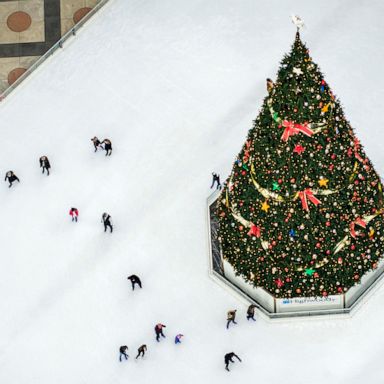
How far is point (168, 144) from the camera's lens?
28438 mm

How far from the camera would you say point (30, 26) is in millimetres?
32188

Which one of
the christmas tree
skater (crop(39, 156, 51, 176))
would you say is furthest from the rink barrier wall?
skater (crop(39, 156, 51, 176))

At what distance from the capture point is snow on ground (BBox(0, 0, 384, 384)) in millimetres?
24766

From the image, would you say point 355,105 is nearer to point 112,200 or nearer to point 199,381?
point 112,200

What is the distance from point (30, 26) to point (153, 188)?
27.8 ft

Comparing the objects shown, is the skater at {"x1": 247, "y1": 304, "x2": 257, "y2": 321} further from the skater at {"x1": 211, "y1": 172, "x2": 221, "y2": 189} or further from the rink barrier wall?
the skater at {"x1": 211, "y1": 172, "x2": 221, "y2": 189}

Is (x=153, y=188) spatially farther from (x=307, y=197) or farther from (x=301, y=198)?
(x=307, y=197)

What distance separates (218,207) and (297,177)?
13.5ft

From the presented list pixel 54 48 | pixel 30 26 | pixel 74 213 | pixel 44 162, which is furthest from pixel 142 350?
pixel 30 26

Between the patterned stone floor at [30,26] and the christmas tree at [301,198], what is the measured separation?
10.5 meters

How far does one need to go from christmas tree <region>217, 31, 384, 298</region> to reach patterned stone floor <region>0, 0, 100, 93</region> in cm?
1048

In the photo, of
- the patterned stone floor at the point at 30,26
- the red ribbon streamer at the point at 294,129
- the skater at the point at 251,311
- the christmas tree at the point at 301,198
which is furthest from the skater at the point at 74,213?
the red ribbon streamer at the point at 294,129

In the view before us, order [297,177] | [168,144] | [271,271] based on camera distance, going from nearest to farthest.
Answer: [297,177], [271,271], [168,144]

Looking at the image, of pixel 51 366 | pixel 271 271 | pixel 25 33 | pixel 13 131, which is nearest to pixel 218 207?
pixel 271 271
